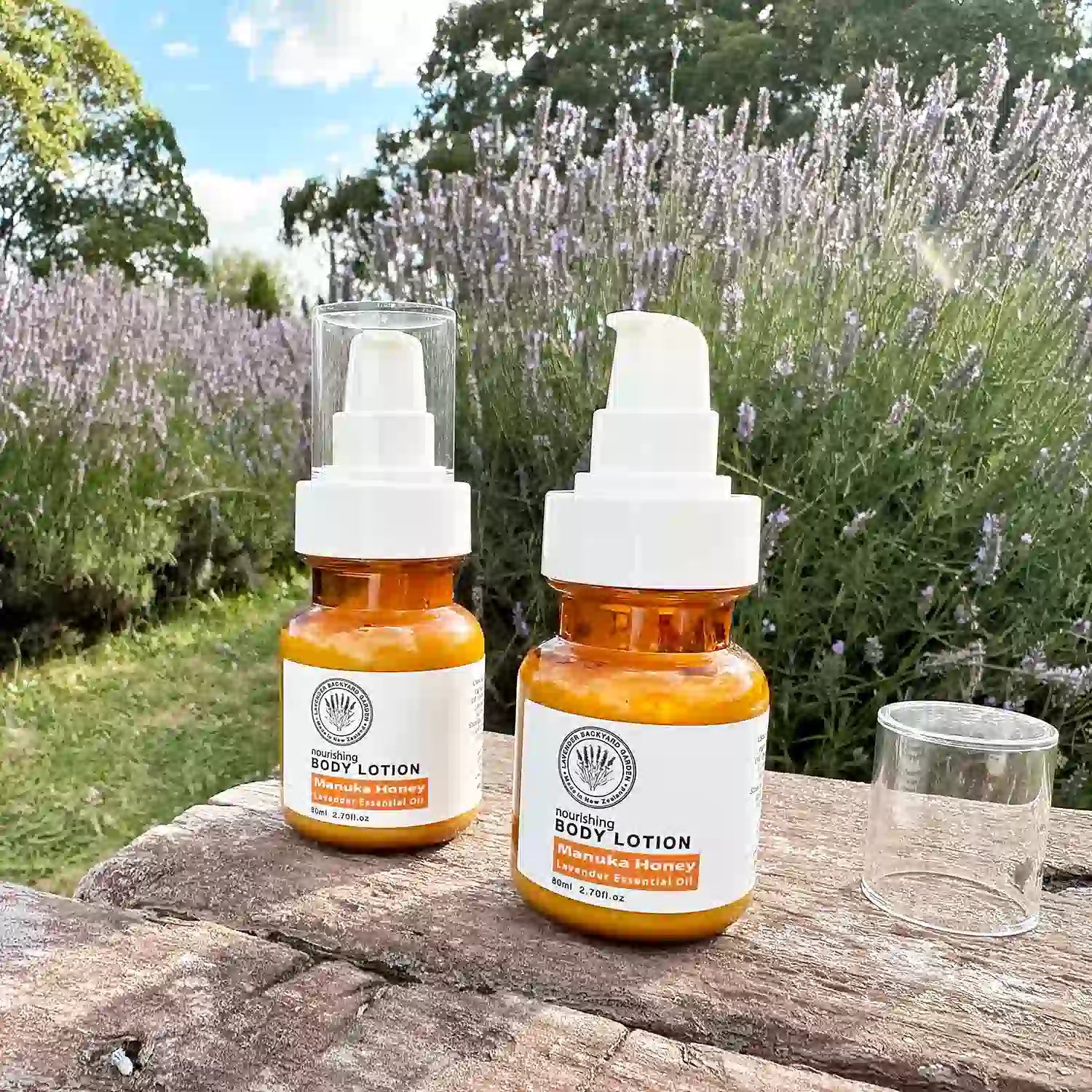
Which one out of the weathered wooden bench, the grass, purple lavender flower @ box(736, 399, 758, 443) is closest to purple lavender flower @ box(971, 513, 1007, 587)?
purple lavender flower @ box(736, 399, 758, 443)

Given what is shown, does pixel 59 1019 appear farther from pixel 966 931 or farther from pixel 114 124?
pixel 114 124

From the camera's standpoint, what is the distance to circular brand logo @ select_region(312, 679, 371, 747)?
2.12ft

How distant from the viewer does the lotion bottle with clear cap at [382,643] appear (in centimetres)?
65

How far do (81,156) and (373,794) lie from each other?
9.81 meters

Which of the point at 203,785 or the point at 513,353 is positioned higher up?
the point at 513,353

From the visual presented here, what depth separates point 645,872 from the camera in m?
0.55

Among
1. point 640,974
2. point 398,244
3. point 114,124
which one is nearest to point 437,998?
point 640,974

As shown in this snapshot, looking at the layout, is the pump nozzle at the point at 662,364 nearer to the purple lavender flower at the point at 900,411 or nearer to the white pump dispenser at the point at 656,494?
the white pump dispenser at the point at 656,494

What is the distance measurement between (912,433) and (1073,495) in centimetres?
23

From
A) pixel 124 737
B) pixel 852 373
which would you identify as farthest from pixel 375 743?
pixel 124 737

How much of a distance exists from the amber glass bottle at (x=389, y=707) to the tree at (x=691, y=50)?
20.1ft

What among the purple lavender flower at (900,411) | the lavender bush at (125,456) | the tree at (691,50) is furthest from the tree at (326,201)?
the purple lavender flower at (900,411)

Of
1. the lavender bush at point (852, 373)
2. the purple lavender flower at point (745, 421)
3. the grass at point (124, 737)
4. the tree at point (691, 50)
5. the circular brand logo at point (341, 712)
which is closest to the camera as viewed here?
the circular brand logo at point (341, 712)

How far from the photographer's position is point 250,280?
9992mm
